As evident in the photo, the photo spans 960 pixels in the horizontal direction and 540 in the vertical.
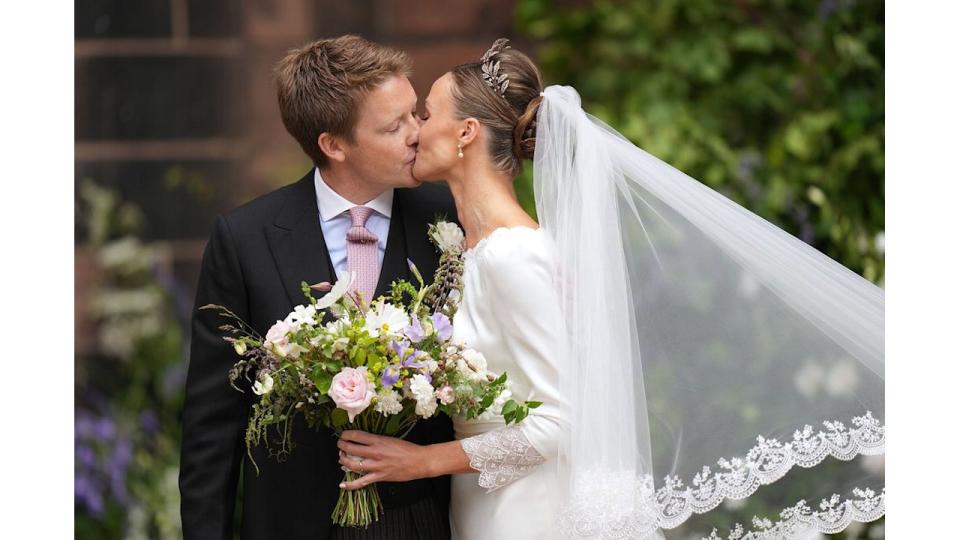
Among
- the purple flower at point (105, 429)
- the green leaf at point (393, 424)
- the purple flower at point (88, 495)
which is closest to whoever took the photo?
the green leaf at point (393, 424)

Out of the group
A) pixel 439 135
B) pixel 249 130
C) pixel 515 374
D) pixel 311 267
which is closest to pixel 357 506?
pixel 515 374

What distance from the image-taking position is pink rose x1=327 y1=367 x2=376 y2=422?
2281 mm

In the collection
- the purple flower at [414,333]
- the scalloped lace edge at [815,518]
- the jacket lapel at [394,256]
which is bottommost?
the scalloped lace edge at [815,518]

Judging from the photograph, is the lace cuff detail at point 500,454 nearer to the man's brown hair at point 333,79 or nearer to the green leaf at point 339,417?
the green leaf at point 339,417

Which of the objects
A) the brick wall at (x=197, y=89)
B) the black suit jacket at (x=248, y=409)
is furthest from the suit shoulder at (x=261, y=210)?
the brick wall at (x=197, y=89)

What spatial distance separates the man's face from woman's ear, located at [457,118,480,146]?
17 cm

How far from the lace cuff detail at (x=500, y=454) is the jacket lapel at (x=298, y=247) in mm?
570

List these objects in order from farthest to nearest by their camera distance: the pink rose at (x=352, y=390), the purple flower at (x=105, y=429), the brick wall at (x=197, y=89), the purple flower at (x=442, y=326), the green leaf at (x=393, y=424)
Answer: the brick wall at (x=197, y=89) < the purple flower at (x=105, y=429) < the green leaf at (x=393, y=424) < the purple flower at (x=442, y=326) < the pink rose at (x=352, y=390)

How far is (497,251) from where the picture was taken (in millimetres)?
2541

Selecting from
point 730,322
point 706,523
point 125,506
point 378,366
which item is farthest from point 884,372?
point 125,506

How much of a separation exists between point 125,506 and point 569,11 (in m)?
2.73

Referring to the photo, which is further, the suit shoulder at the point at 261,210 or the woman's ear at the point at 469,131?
the suit shoulder at the point at 261,210

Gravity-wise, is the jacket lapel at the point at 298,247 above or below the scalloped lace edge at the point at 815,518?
above

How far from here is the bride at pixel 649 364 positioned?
2465mm
